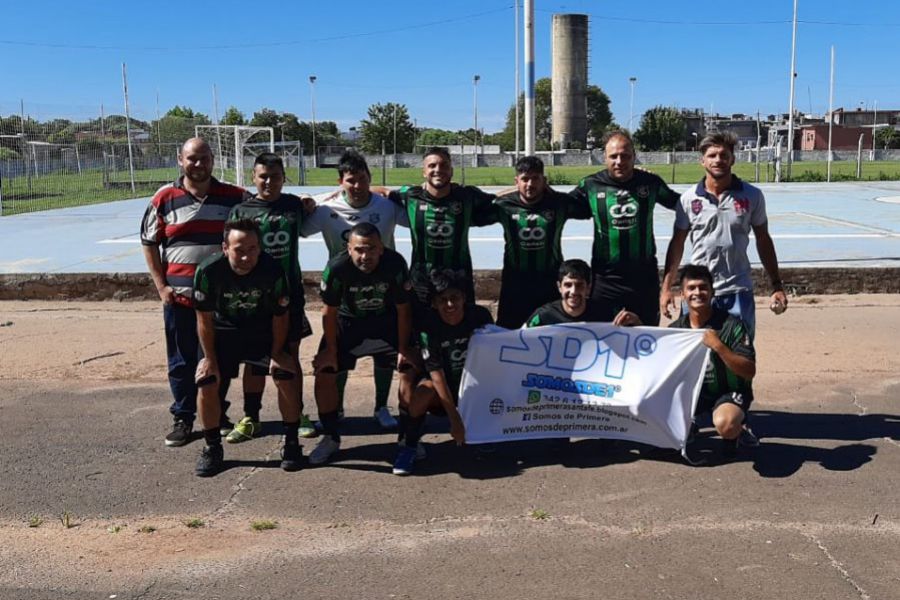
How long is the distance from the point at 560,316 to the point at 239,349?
209 cm

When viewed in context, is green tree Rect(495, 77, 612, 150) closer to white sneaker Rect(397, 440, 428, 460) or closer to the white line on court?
the white line on court

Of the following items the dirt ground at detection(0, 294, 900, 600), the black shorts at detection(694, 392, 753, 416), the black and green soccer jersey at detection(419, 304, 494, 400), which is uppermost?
the black and green soccer jersey at detection(419, 304, 494, 400)

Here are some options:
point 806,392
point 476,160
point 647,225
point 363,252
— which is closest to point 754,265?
point 806,392

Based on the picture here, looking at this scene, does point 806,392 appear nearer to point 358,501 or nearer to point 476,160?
point 358,501

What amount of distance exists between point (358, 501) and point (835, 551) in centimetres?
251

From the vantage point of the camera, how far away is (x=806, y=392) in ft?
22.9

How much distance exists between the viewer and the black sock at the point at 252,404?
616cm

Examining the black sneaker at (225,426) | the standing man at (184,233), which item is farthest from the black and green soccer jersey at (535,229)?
the black sneaker at (225,426)

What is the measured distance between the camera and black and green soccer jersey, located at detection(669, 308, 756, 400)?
17.9 ft

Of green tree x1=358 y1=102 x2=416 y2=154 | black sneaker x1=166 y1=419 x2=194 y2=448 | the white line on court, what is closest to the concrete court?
the white line on court

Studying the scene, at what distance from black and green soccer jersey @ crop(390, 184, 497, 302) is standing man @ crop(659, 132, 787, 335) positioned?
1397mm

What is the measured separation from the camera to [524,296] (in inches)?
234

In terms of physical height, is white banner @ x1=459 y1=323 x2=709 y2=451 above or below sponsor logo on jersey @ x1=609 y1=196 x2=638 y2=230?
below

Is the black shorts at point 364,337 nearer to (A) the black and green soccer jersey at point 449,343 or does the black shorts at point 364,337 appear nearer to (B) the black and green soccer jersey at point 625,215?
(A) the black and green soccer jersey at point 449,343
